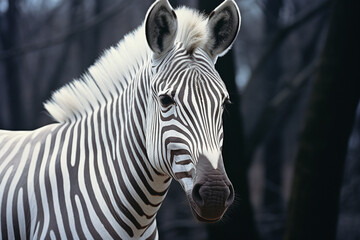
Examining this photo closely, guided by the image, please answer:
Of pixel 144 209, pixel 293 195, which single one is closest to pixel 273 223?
pixel 293 195

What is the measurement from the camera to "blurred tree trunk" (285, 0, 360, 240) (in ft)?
19.0

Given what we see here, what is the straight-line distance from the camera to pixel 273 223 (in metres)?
12.1

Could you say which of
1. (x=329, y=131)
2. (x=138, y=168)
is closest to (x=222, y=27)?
(x=138, y=168)

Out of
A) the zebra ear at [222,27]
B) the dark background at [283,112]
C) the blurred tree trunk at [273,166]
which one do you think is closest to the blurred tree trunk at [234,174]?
the dark background at [283,112]

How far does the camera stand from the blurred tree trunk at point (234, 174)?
21.9ft

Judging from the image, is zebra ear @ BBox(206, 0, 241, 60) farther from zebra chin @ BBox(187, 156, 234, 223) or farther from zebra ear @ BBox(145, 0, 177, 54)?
zebra chin @ BBox(187, 156, 234, 223)

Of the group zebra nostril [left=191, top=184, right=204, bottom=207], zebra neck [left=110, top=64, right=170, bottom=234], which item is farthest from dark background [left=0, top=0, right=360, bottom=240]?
zebra nostril [left=191, top=184, right=204, bottom=207]

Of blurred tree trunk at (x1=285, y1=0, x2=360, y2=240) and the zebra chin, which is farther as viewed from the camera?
blurred tree trunk at (x1=285, y1=0, x2=360, y2=240)

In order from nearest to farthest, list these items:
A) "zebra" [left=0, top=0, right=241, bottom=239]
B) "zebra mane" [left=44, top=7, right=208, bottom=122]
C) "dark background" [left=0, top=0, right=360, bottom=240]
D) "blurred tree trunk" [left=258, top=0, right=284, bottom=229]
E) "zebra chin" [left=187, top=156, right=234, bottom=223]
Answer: "zebra chin" [left=187, top=156, right=234, bottom=223], "zebra" [left=0, top=0, right=241, bottom=239], "zebra mane" [left=44, top=7, right=208, bottom=122], "dark background" [left=0, top=0, right=360, bottom=240], "blurred tree trunk" [left=258, top=0, right=284, bottom=229]

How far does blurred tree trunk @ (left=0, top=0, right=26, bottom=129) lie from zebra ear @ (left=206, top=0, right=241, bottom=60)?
9.38m

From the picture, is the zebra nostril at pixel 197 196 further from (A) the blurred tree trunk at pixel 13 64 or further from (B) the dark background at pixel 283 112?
(A) the blurred tree trunk at pixel 13 64

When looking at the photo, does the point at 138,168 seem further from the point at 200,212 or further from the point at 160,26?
the point at 160,26

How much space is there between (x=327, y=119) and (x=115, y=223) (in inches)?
137

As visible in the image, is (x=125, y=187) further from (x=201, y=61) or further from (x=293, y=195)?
(x=293, y=195)
